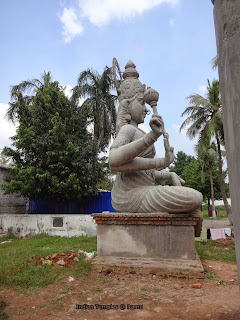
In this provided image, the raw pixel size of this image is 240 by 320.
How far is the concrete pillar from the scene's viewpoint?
1.24 metres

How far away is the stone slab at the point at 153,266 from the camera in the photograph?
3541 mm

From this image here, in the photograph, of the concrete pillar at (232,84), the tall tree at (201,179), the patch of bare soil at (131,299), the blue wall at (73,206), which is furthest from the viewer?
the tall tree at (201,179)

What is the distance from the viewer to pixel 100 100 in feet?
50.1

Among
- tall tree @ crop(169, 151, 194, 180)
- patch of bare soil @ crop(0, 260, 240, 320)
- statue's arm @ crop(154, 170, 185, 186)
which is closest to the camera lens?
patch of bare soil @ crop(0, 260, 240, 320)

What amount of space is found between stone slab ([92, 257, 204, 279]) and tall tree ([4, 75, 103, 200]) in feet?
24.0

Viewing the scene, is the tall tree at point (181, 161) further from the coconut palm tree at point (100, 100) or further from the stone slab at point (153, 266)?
the stone slab at point (153, 266)

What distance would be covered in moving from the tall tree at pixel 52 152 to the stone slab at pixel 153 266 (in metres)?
7.31

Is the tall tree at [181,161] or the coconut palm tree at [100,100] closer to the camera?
the coconut palm tree at [100,100]

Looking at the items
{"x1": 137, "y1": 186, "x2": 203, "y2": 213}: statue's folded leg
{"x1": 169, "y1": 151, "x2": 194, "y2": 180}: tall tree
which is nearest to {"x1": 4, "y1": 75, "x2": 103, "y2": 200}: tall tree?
{"x1": 137, "y1": 186, "x2": 203, "y2": 213}: statue's folded leg

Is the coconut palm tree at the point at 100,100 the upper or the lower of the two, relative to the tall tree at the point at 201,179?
upper

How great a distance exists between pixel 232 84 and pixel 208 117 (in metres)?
14.4

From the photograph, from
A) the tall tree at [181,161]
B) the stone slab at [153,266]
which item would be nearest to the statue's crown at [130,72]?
the stone slab at [153,266]

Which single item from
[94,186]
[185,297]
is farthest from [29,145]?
[185,297]

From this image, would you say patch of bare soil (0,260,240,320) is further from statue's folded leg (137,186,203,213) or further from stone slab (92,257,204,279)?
statue's folded leg (137,186,203,213)
